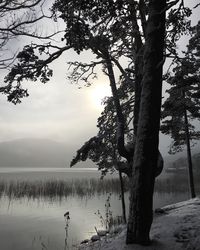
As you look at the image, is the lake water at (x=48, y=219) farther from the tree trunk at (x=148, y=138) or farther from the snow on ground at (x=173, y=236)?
the tree trunk at (x=148, y=138)

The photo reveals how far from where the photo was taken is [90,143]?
13922 millimetres

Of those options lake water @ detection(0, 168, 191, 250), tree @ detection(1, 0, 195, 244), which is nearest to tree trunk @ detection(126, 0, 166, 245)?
tree @ detection(1, 0, 195, 244)

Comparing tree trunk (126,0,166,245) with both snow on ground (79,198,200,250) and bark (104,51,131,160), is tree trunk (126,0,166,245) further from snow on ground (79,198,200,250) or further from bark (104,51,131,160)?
bark (104,51,131,160)

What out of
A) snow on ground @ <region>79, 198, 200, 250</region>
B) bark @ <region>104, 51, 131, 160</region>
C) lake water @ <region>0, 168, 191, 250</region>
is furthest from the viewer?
lake water @ <region>0, 168, 191, 250</region>

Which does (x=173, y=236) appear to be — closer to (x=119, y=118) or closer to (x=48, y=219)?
(x=119, y=118)

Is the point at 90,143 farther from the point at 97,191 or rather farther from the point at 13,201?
the point at 97,191

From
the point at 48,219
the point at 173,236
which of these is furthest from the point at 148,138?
the point at 48,219

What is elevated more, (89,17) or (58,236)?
(89,17)

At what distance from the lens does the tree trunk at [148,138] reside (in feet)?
22.2

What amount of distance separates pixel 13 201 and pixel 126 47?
19.8 m

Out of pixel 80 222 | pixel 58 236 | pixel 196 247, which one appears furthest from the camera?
pixel 80 222


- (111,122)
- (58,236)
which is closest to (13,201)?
(58,236)

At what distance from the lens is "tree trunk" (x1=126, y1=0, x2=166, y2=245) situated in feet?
22.2

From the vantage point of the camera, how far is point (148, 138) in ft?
22.6
